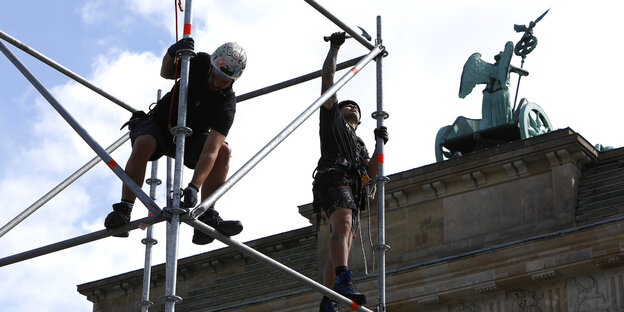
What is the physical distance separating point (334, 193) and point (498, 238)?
51.2 ft

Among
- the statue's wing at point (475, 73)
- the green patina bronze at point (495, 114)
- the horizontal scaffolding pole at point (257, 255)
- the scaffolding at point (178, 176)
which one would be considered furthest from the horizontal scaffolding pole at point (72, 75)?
the statue's wing at point (475, 73)

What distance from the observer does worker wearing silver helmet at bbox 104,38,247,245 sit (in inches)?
458

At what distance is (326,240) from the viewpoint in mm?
30562

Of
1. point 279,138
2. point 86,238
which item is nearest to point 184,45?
point 279,138

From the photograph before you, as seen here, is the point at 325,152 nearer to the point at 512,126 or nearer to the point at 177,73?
the point at 177,73

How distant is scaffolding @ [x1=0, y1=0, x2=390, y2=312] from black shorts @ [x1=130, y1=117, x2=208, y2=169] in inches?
13.9

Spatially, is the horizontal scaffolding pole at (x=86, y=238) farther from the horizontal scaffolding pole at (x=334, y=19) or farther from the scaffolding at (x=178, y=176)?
the horizontal scaffolding pole at (x=334, y=19)

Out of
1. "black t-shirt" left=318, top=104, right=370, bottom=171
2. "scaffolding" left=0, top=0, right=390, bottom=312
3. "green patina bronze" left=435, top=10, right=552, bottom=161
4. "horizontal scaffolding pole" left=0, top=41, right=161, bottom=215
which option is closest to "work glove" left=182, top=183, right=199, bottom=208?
"scaffolding" left=0, top=0, right=390, bottom=312

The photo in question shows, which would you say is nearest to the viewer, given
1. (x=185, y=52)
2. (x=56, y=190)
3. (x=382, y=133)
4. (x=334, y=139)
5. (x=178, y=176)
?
(x=178, y=176)

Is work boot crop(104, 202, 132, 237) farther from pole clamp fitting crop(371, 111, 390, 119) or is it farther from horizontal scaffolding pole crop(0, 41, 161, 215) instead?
pole clamp fitting crop(371, 111, 390, 119)

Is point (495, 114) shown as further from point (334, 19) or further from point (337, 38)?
point (337, 38)

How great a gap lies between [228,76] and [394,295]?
1681 cm

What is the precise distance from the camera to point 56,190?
13.9 meters

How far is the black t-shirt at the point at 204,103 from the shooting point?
12.0 meters
